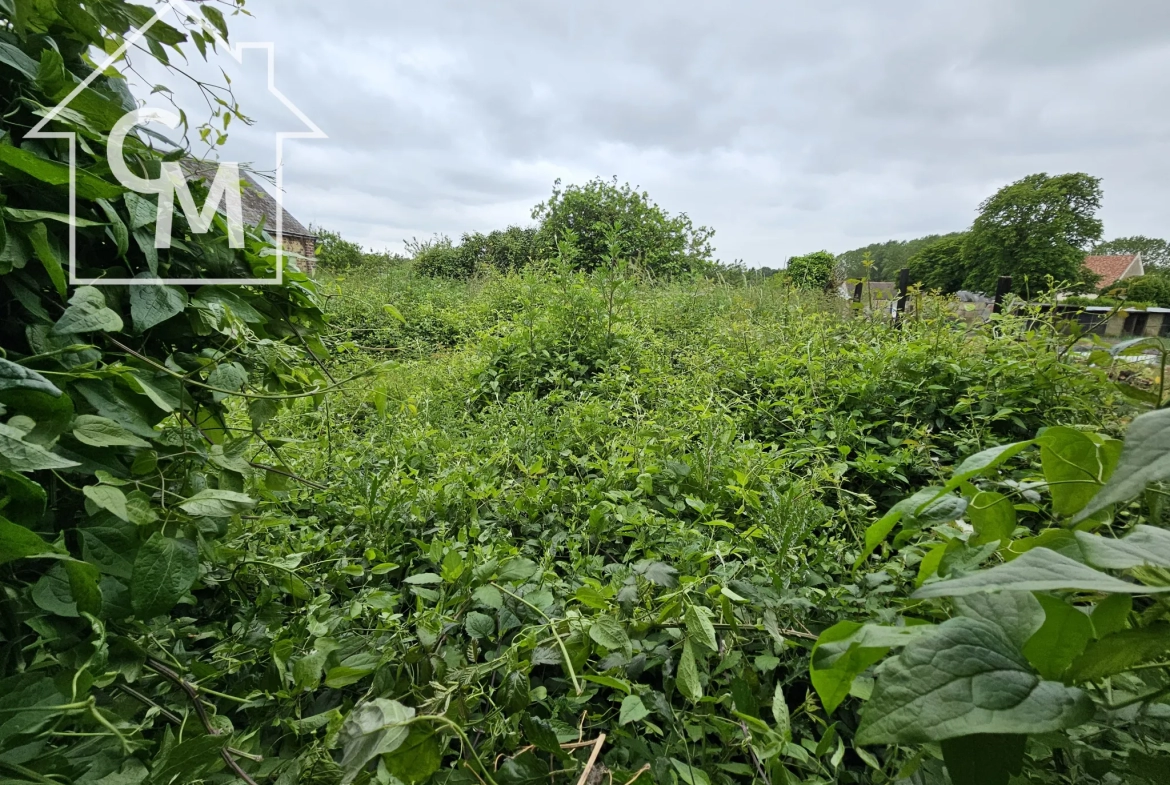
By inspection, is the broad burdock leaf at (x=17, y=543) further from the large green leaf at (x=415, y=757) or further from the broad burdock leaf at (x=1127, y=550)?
the broad burdock leaf at (x=1127, y=550)

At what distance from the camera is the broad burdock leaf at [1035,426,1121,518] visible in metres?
0.49

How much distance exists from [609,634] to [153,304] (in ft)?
2.86

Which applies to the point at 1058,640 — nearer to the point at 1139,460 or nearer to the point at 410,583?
the point at 1139,460

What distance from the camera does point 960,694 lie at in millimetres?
342

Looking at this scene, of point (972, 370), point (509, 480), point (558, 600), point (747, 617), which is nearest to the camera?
point (747, 617)

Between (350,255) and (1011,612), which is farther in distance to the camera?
(350,255)

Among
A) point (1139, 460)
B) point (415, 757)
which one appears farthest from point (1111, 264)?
point (415, 757)

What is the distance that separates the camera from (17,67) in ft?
2.00

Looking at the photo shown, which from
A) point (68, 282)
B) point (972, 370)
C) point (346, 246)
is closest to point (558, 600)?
point (68, 282)

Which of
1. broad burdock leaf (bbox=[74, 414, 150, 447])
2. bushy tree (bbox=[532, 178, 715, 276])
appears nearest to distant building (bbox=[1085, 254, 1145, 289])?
bushy tree (bbox=[532, 178, 715, 276])

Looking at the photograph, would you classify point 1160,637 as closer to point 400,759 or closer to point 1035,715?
point 1035,715

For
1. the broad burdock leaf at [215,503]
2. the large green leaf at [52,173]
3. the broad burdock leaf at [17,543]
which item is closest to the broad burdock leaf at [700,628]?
the broad burdock leaf at [215,503]

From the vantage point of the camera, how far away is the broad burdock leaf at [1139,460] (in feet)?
1.00

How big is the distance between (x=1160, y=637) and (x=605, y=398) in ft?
8.00
